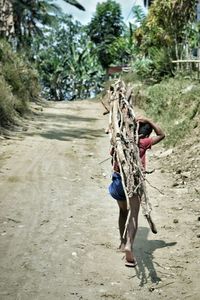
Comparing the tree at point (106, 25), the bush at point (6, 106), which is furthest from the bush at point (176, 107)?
the tree at point (106, 25)

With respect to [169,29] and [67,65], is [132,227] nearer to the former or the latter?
[169,29]

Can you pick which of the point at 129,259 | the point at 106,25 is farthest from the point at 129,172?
the point at 106,25

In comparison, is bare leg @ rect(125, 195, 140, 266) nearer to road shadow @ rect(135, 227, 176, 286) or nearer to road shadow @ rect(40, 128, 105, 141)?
road shadow @ rect(135, 227, 176, 286)

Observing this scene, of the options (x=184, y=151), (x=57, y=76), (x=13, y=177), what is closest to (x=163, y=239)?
(x=13, y=177)

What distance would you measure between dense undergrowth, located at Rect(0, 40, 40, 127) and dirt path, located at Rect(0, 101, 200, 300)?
14.4 feet

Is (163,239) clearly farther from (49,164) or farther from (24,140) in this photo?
(24,140)

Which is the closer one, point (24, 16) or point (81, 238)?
point (81, 238)

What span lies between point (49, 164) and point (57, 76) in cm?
3668

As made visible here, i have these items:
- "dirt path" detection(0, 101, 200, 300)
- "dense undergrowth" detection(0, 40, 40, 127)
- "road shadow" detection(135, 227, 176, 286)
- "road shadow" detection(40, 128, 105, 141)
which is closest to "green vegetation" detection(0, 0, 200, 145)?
"dense undergrowth" detection(0, 40, 40, 127)

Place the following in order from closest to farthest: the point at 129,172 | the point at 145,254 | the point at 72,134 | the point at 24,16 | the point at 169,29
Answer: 1. the point at 129,172
2. the point at 145,254
3. the point at 72,134
4. the point at 169,29
5. the point at 24,16

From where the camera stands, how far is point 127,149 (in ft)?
17.1

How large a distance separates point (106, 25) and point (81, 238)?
130 ft

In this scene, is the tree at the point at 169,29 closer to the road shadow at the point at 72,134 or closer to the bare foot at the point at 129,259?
the road shadow at the point at 72,134

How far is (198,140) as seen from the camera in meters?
Answer: 10.0
